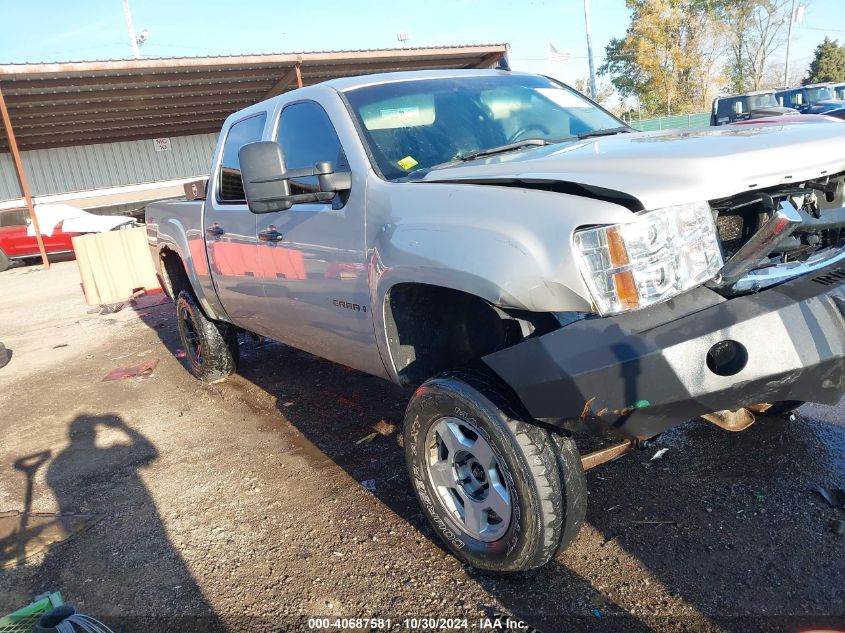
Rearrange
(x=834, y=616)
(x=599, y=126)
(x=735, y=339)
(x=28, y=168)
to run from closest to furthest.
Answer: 1. (x=735, y=339)
2. (x=834, y=616)
3. (x=599, y=126)
4. (x=28, y=168)

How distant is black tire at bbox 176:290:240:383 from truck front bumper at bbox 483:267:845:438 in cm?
391

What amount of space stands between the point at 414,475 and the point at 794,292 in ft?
5.26

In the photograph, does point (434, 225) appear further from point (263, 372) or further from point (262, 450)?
point (263, 372)

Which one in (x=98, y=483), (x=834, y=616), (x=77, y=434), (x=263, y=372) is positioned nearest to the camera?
(x=834, y=616)

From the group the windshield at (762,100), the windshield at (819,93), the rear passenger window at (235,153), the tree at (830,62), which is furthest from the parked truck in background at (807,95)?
the tree at (830,62)

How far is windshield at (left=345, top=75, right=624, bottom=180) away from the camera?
3.16 meters

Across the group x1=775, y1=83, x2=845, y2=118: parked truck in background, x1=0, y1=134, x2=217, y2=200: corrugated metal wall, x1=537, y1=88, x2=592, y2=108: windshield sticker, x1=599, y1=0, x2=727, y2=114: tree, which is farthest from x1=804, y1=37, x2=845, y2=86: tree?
x1=537, y1=88, x2=592, y2=108: windshield sticker

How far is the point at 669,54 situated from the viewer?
125 ft

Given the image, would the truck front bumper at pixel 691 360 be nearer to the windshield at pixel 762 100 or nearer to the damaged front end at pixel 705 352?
the damaged front end at pixel 705 352

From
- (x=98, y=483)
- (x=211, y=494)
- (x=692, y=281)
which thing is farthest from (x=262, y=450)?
(x=692, y=281)

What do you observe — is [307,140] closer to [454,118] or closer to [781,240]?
[454,118]

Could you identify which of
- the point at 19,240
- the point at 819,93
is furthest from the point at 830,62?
the point at 19,240

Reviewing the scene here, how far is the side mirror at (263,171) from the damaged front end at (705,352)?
133 cm

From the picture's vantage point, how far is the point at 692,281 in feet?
7.07
